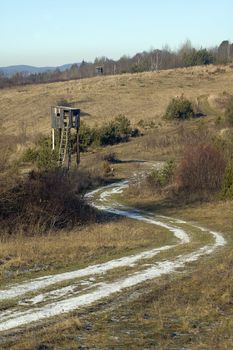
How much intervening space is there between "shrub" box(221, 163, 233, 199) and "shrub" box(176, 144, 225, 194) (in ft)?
5.77

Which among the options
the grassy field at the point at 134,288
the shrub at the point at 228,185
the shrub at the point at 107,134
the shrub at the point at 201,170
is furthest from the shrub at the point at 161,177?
the shrub at the point at 107,134

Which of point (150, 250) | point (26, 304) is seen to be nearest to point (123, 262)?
point (150, 250)

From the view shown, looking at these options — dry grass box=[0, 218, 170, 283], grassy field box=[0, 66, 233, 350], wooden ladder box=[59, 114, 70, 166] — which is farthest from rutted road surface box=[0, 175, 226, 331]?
wooden ladder box=[59, 114, 70, 166]

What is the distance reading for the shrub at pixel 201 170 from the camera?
27.4 m

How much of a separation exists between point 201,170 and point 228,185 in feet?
9.55

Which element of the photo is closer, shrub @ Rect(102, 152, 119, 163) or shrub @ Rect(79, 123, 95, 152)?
shrub @ Rect(102, 152, 119, 163)

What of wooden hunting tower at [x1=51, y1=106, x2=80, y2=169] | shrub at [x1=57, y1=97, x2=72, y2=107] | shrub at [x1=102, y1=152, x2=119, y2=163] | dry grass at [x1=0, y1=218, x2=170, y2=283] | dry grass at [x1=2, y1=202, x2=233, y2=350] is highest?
shrub at [x1=57, y1=97, x2=72, y2=107]

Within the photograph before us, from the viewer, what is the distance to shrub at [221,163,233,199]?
24.9 meters

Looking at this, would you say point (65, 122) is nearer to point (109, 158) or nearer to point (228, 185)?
point (109, 158)

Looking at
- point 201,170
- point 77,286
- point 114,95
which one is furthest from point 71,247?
point 114,95

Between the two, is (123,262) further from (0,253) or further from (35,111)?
(35,111)

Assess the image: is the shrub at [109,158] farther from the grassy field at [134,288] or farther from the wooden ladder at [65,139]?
the wooden ladder at [65,139]

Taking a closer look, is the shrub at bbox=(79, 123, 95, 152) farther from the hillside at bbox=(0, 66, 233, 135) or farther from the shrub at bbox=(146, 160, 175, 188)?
the shrub at bbox=(146, 160, 175, 188)

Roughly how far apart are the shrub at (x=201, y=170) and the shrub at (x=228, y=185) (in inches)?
69.3
